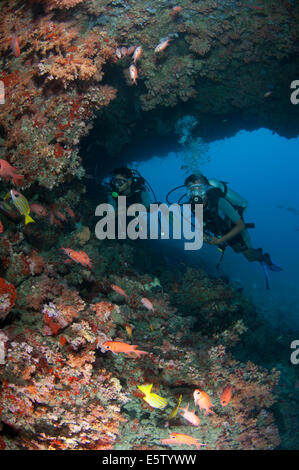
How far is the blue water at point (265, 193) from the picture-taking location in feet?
73.8

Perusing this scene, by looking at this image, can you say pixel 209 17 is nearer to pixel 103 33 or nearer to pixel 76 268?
pixel 103 33

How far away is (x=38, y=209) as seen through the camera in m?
4.34

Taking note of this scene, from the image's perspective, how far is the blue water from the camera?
22.5 meters

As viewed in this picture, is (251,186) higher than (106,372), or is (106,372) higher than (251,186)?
(251,186)

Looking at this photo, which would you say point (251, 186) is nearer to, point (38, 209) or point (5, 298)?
point (38, 209)

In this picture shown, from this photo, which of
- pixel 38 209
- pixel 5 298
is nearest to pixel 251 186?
pixel 38 209

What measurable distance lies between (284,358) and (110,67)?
1015 cm

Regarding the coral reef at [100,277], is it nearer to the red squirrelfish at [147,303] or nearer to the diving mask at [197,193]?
the red squirrelfish at [147,303]

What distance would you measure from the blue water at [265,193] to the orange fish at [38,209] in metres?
12.3

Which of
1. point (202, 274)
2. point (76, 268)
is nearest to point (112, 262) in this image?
point (76, 268)

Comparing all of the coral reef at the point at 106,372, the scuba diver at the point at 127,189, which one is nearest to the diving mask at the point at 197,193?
the scuba diver at the point at 127,189

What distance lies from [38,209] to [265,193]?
442ft

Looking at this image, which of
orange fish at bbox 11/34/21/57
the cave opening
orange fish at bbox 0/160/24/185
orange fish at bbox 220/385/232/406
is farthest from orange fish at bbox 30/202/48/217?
orange fish at bbox 220/385/232/406

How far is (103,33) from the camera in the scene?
5.21m
